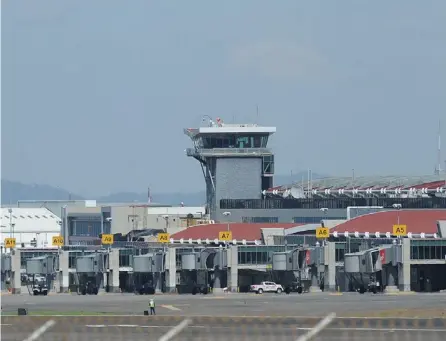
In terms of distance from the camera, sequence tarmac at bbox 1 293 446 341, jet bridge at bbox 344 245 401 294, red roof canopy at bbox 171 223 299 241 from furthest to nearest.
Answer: red roof canopy at bbox 171 223 299 241 < jet bridge at bbox 344 245 401 294 < tarmac at bbox 1 293 446 341

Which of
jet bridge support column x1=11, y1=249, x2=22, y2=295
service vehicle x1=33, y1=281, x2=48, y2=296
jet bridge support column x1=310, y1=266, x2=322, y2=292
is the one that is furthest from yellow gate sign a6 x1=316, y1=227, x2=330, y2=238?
jet bridge support column x1=11, y1=249, x2=22, y2=295

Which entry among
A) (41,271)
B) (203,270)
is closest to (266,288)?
(203,270)

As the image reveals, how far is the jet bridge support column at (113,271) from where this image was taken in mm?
167750

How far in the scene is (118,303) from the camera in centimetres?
12825

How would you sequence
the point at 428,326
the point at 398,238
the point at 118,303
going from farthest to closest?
the point at 398,238 < the point at 118,303 < the point at 428,326

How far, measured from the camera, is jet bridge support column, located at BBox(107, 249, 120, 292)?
550 ft

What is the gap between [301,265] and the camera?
160 m

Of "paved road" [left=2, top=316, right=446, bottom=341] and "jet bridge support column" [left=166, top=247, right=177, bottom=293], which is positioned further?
"jet bridge support column" [left=166, top=247, right=177, bottom=293]

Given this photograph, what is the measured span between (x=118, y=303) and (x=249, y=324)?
44281 millimetres

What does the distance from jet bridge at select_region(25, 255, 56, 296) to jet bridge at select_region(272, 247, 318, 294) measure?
93.1ft

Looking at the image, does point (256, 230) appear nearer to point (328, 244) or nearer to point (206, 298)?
point (328, 244)

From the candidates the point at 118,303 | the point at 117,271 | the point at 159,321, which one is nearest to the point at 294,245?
the point at 117,271

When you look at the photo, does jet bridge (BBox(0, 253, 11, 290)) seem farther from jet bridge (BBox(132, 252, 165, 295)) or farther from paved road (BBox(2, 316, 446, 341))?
paved road (BBox(2, 316, 446, 341))

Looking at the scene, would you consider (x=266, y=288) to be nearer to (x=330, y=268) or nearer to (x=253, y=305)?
(x=330, y=268)
